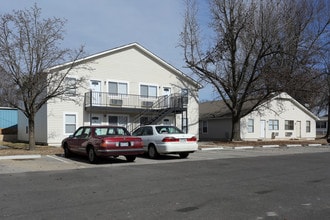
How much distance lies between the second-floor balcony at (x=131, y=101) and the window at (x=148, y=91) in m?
0.24

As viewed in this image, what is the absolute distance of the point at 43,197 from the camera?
793 cm

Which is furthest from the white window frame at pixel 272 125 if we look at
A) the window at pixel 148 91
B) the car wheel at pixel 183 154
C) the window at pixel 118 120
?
the car wheel at pixel 183 154

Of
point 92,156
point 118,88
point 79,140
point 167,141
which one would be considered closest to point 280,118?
point 118,88

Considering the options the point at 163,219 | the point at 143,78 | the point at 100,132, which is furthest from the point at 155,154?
the point at 143,78

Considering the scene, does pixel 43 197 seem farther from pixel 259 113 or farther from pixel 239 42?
pixel 259 113

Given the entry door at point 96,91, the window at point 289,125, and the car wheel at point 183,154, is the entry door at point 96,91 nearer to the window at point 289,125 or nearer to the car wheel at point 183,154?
the car wheel at point 183,154

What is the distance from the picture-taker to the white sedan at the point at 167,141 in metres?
16.6

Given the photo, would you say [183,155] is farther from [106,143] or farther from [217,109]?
[217,109]

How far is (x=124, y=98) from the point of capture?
28312 millimetres

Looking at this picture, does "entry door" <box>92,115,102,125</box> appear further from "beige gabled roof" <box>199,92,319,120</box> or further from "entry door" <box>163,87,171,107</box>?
"beige gabled roof" <box>199,92,319,120</box>

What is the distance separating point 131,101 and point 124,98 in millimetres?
619

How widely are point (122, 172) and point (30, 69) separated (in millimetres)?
10853

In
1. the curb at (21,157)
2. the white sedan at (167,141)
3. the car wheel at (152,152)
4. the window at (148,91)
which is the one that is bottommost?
the curb at (21,157)

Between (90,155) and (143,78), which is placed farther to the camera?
(143,78)
